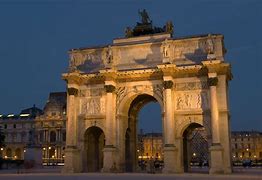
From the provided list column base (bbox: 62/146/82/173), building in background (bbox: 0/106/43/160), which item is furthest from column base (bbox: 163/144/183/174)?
building in background (bbox: 0/106/43/160)

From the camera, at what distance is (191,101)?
2809 cm

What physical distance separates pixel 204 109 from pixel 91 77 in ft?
29.8

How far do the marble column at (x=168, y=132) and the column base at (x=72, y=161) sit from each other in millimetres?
6812

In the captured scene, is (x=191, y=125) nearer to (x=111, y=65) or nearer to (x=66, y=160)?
(x=111, y=65)

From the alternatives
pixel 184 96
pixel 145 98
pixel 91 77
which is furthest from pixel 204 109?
pixel 91 77

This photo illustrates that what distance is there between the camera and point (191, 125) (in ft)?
94.1

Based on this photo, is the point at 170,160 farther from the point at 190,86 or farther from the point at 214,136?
the point at 190,86

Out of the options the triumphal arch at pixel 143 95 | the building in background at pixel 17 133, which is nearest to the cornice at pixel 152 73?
the triumphal arch at pixel 143 95

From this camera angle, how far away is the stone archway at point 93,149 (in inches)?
1207

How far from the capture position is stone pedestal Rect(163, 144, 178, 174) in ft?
87.8

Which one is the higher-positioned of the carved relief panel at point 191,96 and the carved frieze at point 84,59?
the carved frieze at point 84,59

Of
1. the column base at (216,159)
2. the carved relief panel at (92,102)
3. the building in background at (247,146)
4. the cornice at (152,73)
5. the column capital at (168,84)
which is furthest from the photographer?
the building in background at (247,146)

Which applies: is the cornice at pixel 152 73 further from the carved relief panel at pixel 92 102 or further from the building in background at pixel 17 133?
the building in background at pixel 17 133

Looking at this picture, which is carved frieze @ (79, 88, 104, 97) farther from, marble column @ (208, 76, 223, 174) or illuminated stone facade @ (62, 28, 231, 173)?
marble column @ (208, 76, 223, 174)
